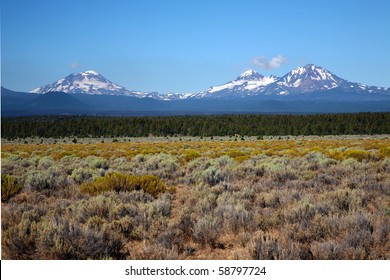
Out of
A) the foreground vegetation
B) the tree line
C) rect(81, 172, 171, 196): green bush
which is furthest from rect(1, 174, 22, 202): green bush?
the tree line

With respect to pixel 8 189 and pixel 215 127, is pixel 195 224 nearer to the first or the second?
pixel 8 189

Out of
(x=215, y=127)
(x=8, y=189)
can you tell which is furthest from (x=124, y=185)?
(x=215, y=127)

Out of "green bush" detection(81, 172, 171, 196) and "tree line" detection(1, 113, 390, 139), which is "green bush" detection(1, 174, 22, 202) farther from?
"tree line" detection(1, 113, 390, 139)

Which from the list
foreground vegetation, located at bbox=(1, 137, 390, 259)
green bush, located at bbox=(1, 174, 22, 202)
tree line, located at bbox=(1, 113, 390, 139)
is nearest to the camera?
foreground vegetation, located at bbox=(1, 137, 390, 259)

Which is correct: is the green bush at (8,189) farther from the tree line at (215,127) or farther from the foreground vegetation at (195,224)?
the tree line at (215,127)

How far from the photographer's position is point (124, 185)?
367 inches

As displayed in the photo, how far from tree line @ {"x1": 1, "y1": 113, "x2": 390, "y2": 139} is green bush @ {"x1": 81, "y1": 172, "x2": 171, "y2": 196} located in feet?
268

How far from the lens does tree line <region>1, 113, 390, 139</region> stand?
289 ft

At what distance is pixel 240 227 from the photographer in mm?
5914

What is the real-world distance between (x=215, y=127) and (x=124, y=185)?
86.5m

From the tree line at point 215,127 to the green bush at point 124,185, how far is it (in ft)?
268

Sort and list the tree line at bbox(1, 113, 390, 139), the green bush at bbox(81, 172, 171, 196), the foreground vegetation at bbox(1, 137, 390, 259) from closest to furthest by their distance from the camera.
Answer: the foreground vegetation at bbox(1, 137, 390, 259)
the green bush at bbox(81, 172, 171, 196)
the tree line at bbox(1, 113, 390, 139)

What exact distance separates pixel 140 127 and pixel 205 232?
99263 millimetres
